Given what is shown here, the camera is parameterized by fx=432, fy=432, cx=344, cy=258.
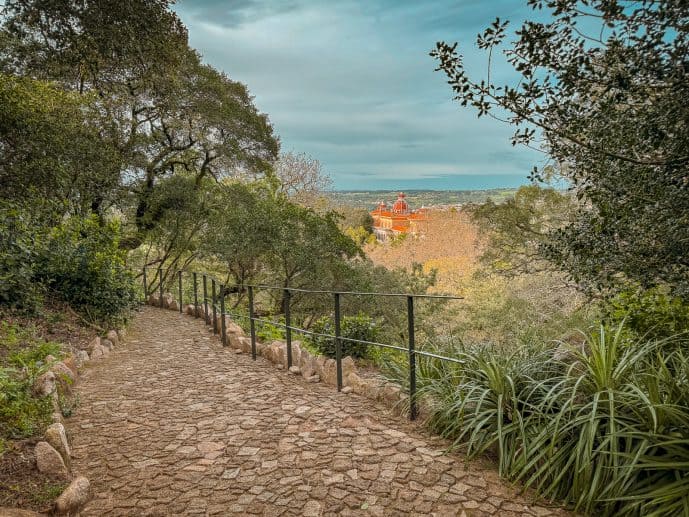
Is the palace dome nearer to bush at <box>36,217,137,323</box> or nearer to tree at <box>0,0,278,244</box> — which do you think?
tree at <box>0,0,278,244</box>

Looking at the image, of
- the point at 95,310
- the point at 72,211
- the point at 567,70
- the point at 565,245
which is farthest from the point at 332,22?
the point at 72,211

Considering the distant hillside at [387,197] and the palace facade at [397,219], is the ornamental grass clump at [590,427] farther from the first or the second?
the palace facade at [397,219]

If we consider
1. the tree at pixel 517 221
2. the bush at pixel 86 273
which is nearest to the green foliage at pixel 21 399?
the bush at pixel 86 273

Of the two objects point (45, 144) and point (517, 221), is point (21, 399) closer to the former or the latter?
point (45, 144)

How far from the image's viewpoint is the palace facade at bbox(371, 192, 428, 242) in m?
28.0

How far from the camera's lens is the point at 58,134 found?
6359 millimetres

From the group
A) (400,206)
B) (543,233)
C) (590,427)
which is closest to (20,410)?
(590,427)

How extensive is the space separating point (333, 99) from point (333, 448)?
508 inches

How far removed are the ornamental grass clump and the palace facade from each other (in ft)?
80.2

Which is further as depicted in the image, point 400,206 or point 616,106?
point 400,206

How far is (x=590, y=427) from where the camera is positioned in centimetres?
205

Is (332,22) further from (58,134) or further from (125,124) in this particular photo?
(125,124)

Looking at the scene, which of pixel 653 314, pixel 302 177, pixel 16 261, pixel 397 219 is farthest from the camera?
pixel 397 219

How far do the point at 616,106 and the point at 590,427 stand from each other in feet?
6.19
